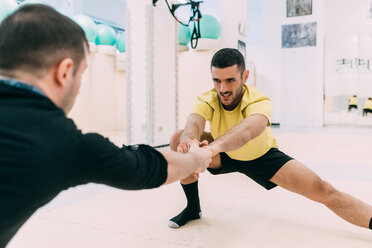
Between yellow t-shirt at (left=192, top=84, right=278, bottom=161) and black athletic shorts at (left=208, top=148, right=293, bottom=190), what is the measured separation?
3 cm

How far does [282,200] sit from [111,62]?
634cm

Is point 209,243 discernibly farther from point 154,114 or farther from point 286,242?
point 154,114

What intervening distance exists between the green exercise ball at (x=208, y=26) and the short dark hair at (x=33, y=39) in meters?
5.61

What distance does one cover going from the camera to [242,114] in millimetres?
2002

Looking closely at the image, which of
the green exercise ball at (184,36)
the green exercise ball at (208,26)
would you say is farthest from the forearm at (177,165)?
the green exercise ball at (184,36)

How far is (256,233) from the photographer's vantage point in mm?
1835

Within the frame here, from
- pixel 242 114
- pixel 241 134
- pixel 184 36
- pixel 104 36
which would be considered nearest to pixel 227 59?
pixel 242 114

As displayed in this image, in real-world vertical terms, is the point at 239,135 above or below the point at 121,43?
below

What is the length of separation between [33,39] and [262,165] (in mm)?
1509

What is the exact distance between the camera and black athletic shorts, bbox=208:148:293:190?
1.90m

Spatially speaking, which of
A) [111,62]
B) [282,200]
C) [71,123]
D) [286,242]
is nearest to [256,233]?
[286,242]

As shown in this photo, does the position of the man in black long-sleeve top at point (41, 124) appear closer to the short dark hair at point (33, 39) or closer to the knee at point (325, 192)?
the short dark hair at point (33, 39)

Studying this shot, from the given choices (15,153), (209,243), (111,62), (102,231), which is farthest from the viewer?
(111,62)

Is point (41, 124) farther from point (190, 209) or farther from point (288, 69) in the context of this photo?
point (288, 69)
